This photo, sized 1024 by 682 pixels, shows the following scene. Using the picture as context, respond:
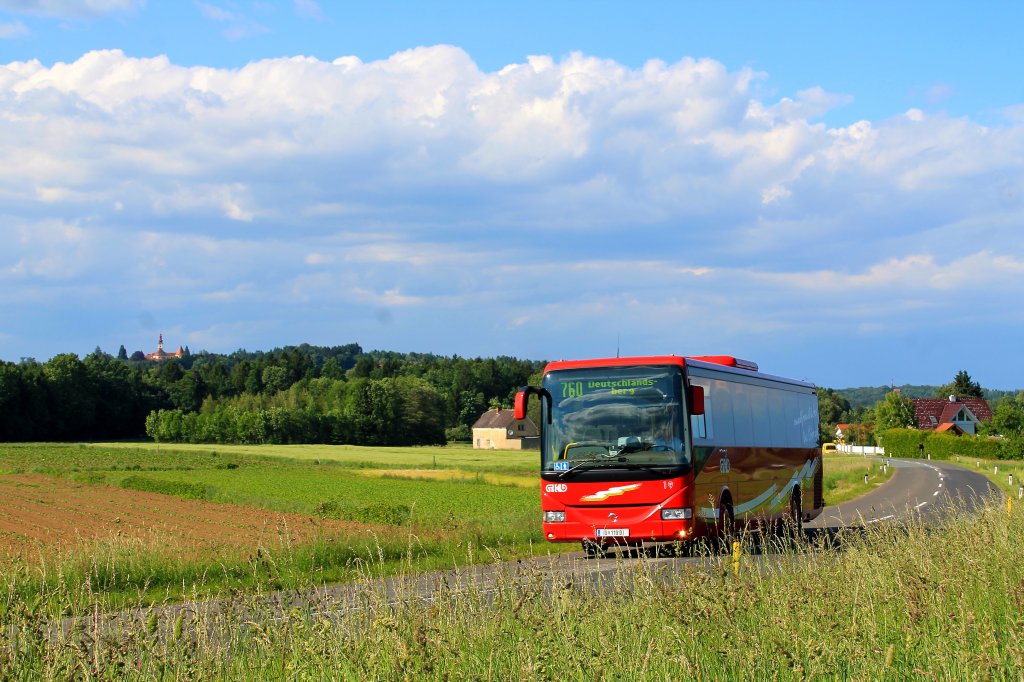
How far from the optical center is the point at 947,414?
144 meters

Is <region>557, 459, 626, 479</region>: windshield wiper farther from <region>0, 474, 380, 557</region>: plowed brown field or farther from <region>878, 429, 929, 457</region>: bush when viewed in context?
<region>878, 429, 929, 457</region>: bush

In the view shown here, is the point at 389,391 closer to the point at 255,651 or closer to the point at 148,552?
the point at 148,552

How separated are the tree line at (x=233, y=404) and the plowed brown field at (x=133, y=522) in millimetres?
73152

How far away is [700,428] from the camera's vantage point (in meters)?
17.4

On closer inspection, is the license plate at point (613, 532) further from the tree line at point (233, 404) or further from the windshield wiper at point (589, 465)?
the tree line at point (233, 404)

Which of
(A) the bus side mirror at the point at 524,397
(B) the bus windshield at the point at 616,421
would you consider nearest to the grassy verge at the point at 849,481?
(B) the bus windshield at the point at 616,421

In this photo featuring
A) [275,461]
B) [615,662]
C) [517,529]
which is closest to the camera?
[615,662]

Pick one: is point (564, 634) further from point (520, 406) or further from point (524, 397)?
point (524, 397)

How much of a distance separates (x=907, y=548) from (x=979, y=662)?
456 centimetres

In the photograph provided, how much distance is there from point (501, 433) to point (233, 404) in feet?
132

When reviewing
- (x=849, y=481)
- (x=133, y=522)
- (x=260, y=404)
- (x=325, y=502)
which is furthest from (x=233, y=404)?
(x=133, y=522)

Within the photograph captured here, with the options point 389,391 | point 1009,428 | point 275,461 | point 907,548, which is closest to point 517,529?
point 907,548

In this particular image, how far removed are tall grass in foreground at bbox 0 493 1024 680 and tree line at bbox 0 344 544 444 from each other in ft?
391

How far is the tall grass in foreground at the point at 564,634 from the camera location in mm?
5496
